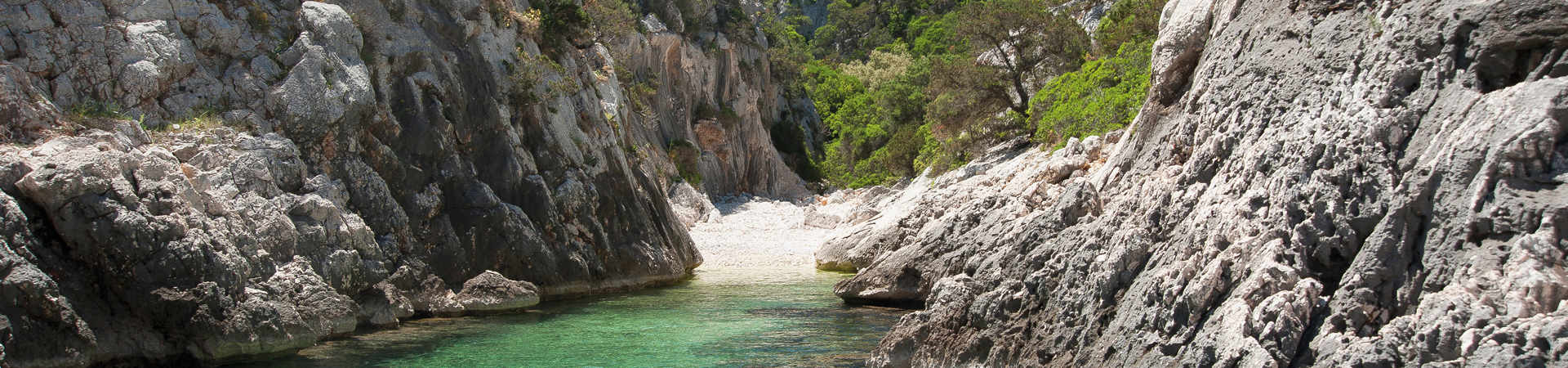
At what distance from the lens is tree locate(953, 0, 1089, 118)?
106 ft

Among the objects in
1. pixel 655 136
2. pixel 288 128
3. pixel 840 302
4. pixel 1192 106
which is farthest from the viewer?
pixel 655 136

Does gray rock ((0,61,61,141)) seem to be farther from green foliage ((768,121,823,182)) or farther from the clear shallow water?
green foliage ((768,121,823,182))

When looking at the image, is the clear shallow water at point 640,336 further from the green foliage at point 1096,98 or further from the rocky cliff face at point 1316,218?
the green foliage at point 1096,98

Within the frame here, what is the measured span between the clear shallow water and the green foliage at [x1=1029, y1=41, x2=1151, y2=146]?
27.7 feet

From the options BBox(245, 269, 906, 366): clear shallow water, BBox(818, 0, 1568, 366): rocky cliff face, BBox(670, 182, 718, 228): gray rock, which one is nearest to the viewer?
BBox(818, 0, 1568, 366): rocky cliff face

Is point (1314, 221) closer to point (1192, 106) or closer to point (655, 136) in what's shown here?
point (1192, 106)

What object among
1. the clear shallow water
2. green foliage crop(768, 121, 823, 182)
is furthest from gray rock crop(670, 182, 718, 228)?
green foliage crop(768, 121, 823, 182)

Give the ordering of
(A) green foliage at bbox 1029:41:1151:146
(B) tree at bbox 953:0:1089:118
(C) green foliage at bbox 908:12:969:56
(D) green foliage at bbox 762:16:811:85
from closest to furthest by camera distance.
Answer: (A) green foliage at bbox 1029:41:1151:146
(B) tree at bbox 953:0:1089:118
(D) green foliage at bbox 762:16:811:85
(C) green foliage at bbox 908:12:969:56

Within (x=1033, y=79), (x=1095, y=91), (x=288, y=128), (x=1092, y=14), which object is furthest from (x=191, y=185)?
(x=1092, y=14)

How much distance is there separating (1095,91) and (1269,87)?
17583 mm

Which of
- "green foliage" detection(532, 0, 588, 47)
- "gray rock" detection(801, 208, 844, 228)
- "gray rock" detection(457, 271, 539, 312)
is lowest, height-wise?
"gray rock" detection(457, 271, 539, 312)

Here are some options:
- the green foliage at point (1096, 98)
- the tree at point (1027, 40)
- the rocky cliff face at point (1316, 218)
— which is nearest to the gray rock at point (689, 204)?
the tree at point (1027, 40)

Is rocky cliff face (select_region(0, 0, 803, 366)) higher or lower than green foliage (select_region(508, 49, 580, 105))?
lower

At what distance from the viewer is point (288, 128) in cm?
1367
